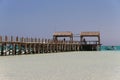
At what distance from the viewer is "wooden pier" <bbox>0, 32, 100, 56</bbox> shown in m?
35.6

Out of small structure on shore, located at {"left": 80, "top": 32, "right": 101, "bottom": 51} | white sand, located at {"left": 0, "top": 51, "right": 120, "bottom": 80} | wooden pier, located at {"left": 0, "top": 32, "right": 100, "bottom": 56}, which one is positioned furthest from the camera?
small structure on shore, located at {"left": 80, "top": 32, "right": 101, "bottom": 51}

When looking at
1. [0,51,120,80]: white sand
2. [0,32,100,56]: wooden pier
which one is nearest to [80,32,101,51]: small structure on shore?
[0,32,100,56]: wooden pier

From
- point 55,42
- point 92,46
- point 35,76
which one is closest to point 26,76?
point 35,76

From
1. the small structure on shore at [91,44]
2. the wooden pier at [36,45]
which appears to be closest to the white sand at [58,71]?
the wooden pier at [36,45]

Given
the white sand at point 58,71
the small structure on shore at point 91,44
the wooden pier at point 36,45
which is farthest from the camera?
the small structure on shore at point 91,44

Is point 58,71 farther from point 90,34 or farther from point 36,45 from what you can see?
point 90,34

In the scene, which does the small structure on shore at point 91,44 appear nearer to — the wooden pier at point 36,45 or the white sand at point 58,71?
the wooden pier at point 36,45

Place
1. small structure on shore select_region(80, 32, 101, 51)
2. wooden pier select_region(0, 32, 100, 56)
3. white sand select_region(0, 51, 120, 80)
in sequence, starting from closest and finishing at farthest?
white sand select_region(0, 51, 120, 80) → wooden pier select_region(0, 32, 100, 56) → small structure on shore select_region(80, 32, 101, 51)

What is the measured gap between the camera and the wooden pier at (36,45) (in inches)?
1401

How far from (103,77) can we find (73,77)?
4.02ft

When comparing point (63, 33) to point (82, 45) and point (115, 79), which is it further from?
point (115, 79)

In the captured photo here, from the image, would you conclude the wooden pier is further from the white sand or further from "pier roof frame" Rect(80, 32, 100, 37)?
the white sand

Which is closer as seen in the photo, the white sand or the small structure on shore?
the white sand

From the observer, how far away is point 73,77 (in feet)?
47.1
